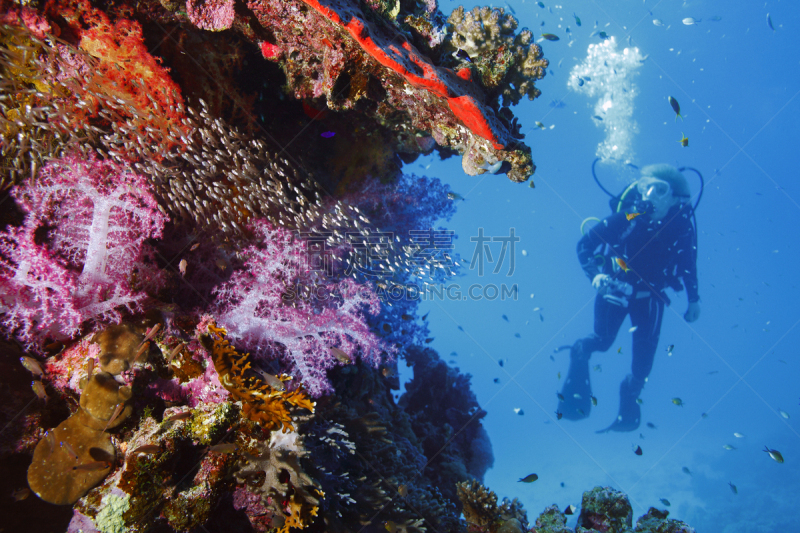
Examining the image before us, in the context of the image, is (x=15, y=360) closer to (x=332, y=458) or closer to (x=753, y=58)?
(x=332, y=458)

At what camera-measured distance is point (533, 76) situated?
181 inches

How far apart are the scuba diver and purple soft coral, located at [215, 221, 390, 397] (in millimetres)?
11190

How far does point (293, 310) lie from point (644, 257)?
47.8ft

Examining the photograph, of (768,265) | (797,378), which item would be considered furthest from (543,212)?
(797,378)

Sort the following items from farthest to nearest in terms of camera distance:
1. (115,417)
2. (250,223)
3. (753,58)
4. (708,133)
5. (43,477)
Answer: (708,133), (753,58), (250,223), (115,417), (43,477)

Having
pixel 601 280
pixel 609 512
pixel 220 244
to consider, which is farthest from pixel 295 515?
pixel 601 280

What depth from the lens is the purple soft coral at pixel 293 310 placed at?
3.47 meters

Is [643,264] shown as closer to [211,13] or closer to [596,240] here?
[596,240]

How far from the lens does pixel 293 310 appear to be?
3695 millimetres

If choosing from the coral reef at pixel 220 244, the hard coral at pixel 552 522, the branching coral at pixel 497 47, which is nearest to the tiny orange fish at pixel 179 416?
the coral reef at pixel 220 244

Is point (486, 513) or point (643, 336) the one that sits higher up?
point (643, 336)

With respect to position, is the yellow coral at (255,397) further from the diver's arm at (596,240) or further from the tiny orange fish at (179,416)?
the diver's arm at (596,240)

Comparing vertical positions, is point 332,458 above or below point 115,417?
above

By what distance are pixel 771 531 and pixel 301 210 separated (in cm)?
4136
